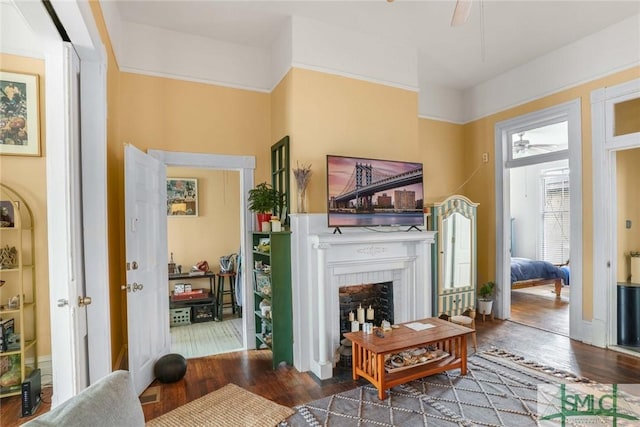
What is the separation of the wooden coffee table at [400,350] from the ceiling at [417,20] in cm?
300

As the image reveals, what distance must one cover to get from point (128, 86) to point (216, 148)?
988 mm

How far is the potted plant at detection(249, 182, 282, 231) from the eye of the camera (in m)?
3.47

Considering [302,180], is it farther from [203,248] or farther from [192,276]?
[203,248]

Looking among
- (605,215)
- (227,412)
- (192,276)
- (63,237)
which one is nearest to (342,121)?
(63,237)

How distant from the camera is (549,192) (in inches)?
313

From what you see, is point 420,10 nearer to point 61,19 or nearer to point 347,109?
point 347,109

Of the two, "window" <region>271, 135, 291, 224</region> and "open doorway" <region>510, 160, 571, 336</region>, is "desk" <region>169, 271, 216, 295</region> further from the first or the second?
"open doorway" <region>510, 160, 571, 336</region>

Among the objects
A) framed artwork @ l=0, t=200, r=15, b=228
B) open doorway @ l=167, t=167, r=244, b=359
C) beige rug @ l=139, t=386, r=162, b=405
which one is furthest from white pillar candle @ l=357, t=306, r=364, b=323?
framed artwork @ l=0, t=200, r=15, b=228

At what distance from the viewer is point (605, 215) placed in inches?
→ 145

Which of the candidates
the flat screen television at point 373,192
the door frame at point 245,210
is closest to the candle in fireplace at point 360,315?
the flat screen television at point 373,192

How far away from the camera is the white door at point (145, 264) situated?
8.88ft

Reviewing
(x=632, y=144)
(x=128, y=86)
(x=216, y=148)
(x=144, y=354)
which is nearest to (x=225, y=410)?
(x=144, y=354)

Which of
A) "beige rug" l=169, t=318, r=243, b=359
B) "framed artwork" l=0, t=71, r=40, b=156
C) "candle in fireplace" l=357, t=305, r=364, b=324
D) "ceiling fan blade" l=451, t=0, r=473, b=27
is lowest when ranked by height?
"beige rug" l=169, t=318, r=243, b=359

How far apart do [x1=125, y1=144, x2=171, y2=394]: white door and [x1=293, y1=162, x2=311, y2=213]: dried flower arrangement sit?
131cm
